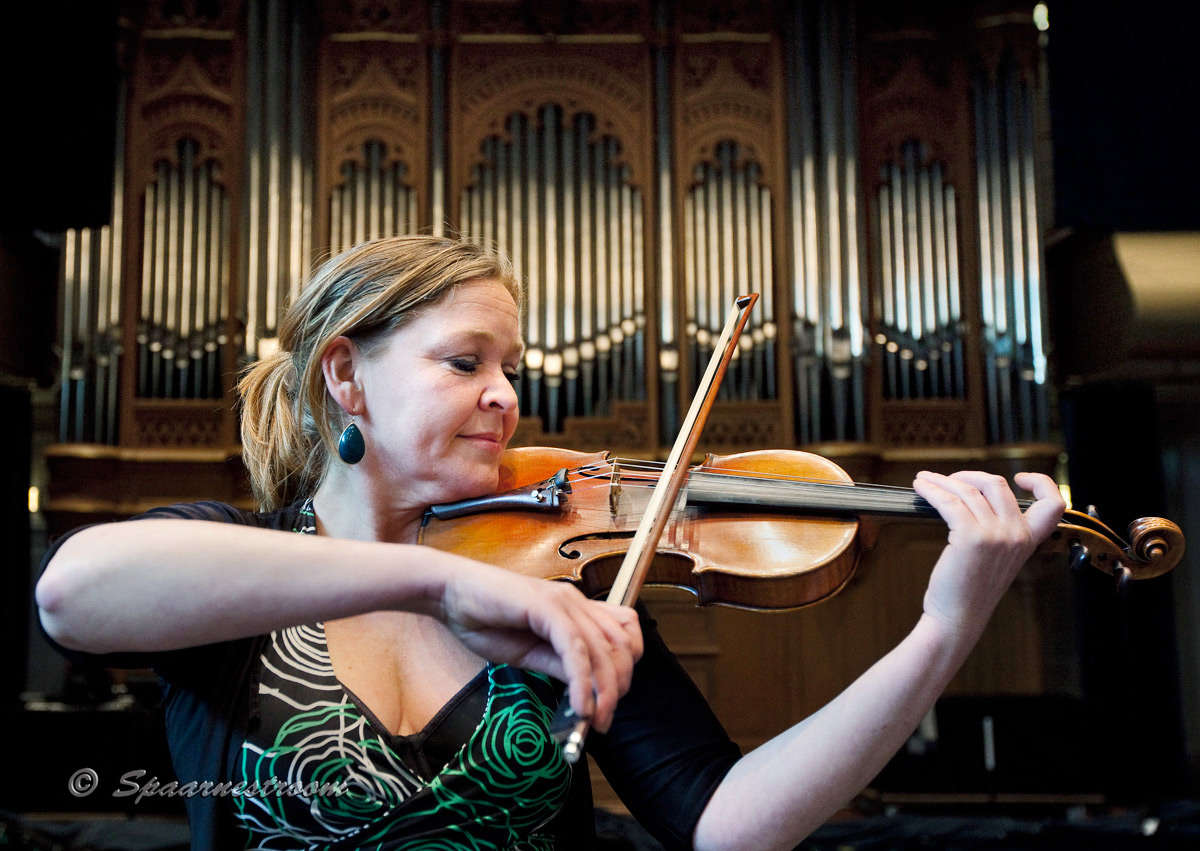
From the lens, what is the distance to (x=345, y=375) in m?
1.32

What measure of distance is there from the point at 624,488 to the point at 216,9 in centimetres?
413

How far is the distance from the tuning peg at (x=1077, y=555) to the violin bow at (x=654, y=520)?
1.48 ft

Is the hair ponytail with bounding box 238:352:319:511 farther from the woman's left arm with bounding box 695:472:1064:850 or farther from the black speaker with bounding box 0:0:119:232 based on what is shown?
the black speaker with bounding box 0:0:119:232

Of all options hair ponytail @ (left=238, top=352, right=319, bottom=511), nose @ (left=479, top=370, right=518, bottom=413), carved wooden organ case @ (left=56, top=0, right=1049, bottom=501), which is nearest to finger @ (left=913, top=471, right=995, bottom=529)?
nose @ (left=479, top=370, right=518, bottom=413)

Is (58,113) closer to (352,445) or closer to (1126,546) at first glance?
(352,445)

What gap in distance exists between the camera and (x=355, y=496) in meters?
1.34

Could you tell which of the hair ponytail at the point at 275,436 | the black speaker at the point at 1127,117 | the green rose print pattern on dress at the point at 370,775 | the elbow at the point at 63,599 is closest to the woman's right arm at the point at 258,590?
the elbow at the point at 63,599

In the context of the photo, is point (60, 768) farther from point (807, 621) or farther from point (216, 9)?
point (216, 9)

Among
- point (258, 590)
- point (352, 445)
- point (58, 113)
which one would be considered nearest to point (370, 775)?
point (258, 590)

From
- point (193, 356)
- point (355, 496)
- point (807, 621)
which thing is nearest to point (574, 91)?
point (193, 356)

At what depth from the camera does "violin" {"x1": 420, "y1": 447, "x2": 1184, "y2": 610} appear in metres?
1.22

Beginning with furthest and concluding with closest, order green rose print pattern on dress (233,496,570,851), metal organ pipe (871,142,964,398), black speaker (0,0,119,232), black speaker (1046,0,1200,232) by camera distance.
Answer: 1. metal organ pipe (871,142,964,398)
2. black speaker (1046,0,1200,232)
3. black speaker (0,0,119,232)
4. green rose print pattern on dress (233,496,570,851)

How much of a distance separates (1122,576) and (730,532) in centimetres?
44

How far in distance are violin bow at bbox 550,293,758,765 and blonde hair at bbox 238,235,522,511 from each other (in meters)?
0.30
